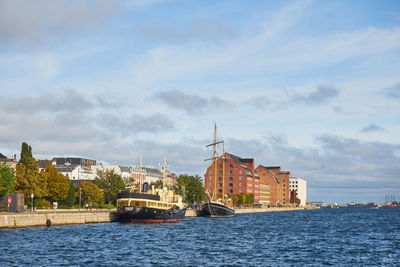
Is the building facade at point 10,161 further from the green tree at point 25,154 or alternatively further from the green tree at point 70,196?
the green tree at point 25,154

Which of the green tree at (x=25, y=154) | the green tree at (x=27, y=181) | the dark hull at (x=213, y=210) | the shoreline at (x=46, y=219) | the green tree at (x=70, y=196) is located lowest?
the dark hull at (x=213, y=210)

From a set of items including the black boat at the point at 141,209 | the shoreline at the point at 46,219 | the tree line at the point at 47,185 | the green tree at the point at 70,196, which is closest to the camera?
the shoreline at the point at 46,219

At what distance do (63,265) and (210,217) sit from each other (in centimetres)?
10428

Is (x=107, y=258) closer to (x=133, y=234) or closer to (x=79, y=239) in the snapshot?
(x=79, y=239)

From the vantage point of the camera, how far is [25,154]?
123 m

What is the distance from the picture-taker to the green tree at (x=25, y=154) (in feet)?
404

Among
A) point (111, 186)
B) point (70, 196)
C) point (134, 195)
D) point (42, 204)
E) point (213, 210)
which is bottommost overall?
point (213, 210)

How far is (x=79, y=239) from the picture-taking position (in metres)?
68.9

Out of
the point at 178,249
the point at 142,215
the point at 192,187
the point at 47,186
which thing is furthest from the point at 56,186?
the point at 178,249

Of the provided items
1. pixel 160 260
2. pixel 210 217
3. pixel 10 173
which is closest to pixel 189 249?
pixel 160 260

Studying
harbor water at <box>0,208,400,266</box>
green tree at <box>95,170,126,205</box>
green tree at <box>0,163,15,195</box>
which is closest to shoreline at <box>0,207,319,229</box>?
harbor water at <box>0,208,400,266</box>

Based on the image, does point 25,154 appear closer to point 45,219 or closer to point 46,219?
point 46,219

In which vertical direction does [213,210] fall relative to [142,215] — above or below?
below

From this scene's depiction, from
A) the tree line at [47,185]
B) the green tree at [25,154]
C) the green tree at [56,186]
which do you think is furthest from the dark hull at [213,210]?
the green tree at [25,154]
